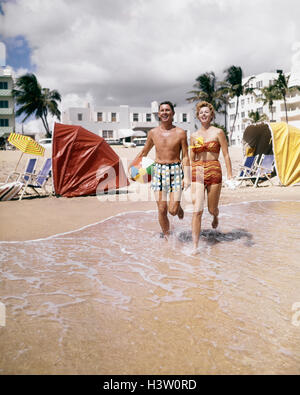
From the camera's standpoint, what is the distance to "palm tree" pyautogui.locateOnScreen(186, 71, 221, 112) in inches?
1795

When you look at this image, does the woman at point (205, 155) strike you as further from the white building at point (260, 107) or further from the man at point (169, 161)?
the white building at point (260, 107)

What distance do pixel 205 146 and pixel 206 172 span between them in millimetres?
322

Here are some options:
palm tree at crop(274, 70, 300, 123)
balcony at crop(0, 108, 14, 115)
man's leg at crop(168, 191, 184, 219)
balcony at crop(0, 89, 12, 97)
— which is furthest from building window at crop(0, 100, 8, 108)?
man's leg at crop(168, 191, 184, 219)

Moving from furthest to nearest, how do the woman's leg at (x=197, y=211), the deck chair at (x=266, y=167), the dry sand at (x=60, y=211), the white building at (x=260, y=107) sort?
the white building at (x=260, y=107), the deck chair at (x=266, y=167), the dry sand at (x=60, y=211), the woman's leg at (x=197, y=211)

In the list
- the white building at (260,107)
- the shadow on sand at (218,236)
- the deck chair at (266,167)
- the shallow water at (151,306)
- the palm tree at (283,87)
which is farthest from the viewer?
the white building at (260,107)

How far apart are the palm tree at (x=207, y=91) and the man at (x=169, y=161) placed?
43.3m

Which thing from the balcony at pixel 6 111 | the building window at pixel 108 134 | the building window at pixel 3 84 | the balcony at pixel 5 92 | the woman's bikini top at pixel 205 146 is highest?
the building window at pixel 3 84

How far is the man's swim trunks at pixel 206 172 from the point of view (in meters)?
4.20

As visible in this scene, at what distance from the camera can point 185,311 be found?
259 centimetres

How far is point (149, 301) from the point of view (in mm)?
2791

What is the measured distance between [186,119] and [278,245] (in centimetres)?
5836

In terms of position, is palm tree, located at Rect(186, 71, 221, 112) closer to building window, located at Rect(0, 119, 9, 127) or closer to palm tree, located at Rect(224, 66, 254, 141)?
palm tree, located at Rect(224, 66, 254, 141)

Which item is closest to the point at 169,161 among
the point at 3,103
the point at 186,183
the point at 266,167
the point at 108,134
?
the point at 186,183

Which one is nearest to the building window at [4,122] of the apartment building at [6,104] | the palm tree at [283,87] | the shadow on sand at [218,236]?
the apartment building at [6,104]
